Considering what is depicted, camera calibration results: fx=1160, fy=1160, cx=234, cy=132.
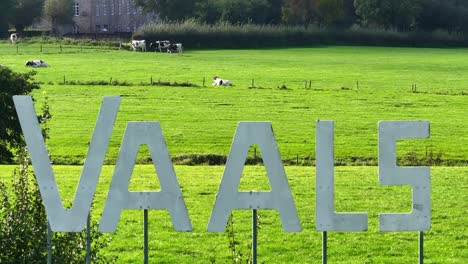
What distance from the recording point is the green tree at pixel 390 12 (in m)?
117

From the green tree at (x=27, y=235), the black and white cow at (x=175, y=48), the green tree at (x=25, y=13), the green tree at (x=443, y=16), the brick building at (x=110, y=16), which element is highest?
the green tree at (x=27, y=235)

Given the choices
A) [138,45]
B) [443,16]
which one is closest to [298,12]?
[443,16]

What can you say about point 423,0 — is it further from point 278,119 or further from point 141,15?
point 278,119

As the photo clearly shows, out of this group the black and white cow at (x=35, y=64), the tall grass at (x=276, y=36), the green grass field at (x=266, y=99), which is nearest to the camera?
→ the green grass field at (x=266, y=99)

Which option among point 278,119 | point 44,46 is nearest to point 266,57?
point 44,46

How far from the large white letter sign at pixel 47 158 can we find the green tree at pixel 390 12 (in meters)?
106

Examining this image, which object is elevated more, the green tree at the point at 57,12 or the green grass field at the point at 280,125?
the green grass field at the point at 280,125

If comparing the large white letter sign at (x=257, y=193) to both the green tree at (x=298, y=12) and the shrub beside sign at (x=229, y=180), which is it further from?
the green tree at (x=298, y=12)

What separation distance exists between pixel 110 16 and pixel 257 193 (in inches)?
4820

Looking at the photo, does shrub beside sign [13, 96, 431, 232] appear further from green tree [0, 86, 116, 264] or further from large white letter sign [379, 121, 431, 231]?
green tree [0, 86, 116, 264]

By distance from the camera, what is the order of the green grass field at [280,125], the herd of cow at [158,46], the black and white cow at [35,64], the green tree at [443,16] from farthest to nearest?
the green tree at [443,16] < the herd of cow at [158,46] < the black and white cow at [35,64] < the green grass field at [280,125]

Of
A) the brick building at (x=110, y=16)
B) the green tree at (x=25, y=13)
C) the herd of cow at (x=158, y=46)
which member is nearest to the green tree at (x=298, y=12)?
the brick building at (x=110, y=16)

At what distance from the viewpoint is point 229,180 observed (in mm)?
13203

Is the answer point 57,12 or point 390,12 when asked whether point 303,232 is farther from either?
point 57,12
